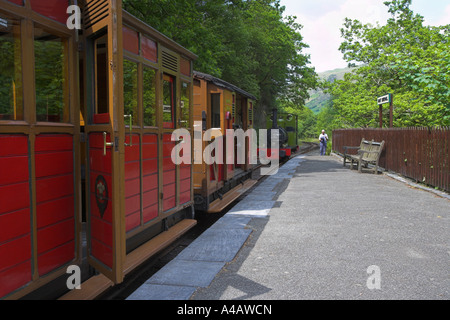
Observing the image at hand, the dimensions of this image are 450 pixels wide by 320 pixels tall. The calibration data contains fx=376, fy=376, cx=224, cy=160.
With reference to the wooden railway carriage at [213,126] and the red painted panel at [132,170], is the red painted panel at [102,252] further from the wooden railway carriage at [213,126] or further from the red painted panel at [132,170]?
the wooden railway carriage at [213,126]

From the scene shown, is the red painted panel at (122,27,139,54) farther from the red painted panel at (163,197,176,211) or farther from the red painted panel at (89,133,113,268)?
the red painted panel at (163,197,176,211)

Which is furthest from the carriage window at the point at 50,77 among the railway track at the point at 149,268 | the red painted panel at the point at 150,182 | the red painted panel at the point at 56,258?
the railway track at the point at 149,268

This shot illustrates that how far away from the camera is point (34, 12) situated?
2902 mm

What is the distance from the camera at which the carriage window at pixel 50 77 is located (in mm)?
2998

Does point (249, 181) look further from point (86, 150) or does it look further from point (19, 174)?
point (19, 174)

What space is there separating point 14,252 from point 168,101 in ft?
10.3

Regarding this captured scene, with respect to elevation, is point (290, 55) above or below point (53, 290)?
above

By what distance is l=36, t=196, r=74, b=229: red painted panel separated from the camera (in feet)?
9.73

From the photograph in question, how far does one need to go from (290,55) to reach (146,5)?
22511 millimetres

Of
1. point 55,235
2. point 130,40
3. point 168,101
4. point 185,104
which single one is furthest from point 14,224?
point 185,104

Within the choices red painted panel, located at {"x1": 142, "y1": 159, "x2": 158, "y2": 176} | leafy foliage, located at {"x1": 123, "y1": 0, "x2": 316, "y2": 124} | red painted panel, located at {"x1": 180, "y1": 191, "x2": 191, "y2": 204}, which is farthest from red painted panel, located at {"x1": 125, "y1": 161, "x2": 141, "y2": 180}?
leafy foliage, located at {"x1": 123, "y1": 0, "x2": 316, "y2": 124}

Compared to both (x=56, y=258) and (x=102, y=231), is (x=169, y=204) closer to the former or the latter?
(x=102, y=231)

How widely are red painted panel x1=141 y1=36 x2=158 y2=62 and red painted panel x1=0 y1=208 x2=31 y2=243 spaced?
7.91ft
